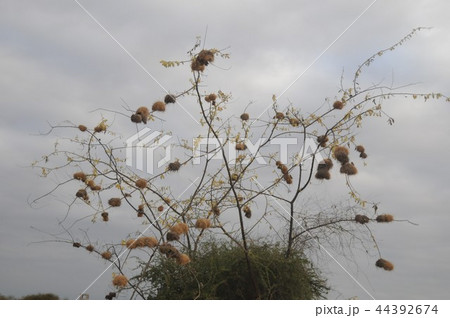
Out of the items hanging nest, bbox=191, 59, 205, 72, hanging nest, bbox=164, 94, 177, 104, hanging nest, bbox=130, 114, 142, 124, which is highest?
hanging nest, bbox=191, 59, 205, 72

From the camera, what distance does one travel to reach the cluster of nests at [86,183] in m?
3.80

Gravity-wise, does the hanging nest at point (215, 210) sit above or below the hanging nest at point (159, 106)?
below

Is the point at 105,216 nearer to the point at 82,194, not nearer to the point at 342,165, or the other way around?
the point at 82,194

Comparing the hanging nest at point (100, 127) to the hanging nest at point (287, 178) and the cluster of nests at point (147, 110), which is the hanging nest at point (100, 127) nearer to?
the cluster of nests at point (147, 110)

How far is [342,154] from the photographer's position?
336 cm

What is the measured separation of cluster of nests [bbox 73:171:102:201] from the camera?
3.80 meters

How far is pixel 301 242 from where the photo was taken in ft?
11.8

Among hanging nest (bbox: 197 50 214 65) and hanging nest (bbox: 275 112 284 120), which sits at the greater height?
hanging nest (bbox: 197 50 214 65)

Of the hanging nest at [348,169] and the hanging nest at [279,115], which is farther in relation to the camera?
the hanging nest at [279,115]

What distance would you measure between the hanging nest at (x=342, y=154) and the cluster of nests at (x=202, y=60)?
0.92 metres
